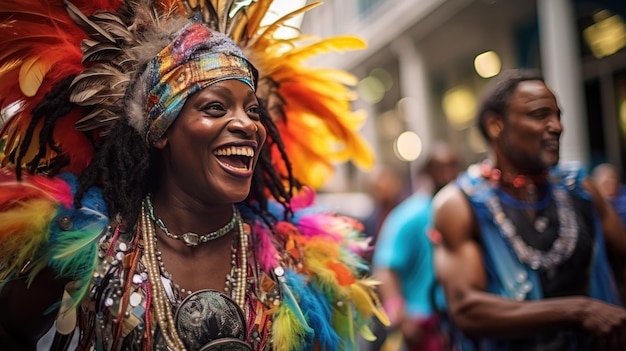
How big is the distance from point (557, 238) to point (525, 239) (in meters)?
0.14

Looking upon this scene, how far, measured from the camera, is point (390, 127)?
17.4m

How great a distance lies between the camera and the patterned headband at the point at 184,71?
6.99 feet

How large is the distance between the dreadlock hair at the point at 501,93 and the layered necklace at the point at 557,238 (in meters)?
0.45

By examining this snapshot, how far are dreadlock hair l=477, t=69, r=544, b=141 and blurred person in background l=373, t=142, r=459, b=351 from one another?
4.78 feet

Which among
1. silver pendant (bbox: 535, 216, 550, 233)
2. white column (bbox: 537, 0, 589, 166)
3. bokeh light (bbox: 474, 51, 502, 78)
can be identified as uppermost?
bokeh light (bbox: 474, 51, 502, 78)

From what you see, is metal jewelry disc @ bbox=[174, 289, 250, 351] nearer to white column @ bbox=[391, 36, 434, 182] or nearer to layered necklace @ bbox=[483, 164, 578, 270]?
layered necklace @ bbox=[483, 164, 578, 270]

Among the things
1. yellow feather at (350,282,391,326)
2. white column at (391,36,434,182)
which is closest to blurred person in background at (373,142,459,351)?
yellow feather at (350,282,391,326)

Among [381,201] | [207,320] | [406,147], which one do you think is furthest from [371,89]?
[207,320]

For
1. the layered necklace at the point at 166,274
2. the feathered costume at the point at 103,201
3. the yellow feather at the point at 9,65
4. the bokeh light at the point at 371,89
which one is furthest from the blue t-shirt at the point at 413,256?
the bokeh light at the point at 371,89

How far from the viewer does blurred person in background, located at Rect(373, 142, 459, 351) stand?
15.2 ft

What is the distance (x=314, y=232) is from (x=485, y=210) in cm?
108

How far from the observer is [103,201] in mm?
2248

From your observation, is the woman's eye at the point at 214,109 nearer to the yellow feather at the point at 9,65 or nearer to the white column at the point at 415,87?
the yellow feather at the point at 9,65

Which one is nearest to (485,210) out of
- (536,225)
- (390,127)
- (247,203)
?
(536,225)
